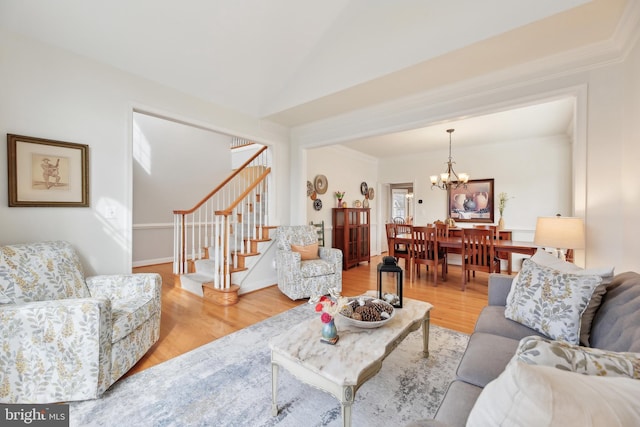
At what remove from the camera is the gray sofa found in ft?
3.36

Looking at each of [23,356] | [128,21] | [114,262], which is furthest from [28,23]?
[23,356]

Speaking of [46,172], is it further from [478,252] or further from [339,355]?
[478,252]

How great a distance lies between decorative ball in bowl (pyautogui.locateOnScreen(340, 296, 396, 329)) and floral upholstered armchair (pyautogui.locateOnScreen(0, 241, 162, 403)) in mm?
1496

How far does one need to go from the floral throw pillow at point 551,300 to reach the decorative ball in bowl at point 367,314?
80cm

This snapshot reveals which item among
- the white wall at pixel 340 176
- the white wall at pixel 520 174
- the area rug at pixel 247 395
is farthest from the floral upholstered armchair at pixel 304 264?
the white wall at pixel 520 174

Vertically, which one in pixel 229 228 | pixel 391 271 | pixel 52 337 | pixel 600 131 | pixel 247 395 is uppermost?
pixel 600 131

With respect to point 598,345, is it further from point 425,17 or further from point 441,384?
point 425,17

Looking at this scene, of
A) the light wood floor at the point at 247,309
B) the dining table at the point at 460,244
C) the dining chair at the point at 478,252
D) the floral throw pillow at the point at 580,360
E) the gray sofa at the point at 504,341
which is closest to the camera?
the floral throw pillow at the point at 580,360

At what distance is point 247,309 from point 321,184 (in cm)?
301

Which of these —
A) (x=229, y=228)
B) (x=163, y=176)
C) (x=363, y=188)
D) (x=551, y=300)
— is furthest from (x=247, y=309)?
(x=363, y=188)

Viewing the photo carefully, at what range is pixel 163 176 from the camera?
5.69 metres

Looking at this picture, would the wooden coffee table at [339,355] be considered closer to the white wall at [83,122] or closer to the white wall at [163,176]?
the white wall at [83,122]

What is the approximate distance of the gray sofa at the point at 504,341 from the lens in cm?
103

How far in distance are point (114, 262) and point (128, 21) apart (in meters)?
2.20
